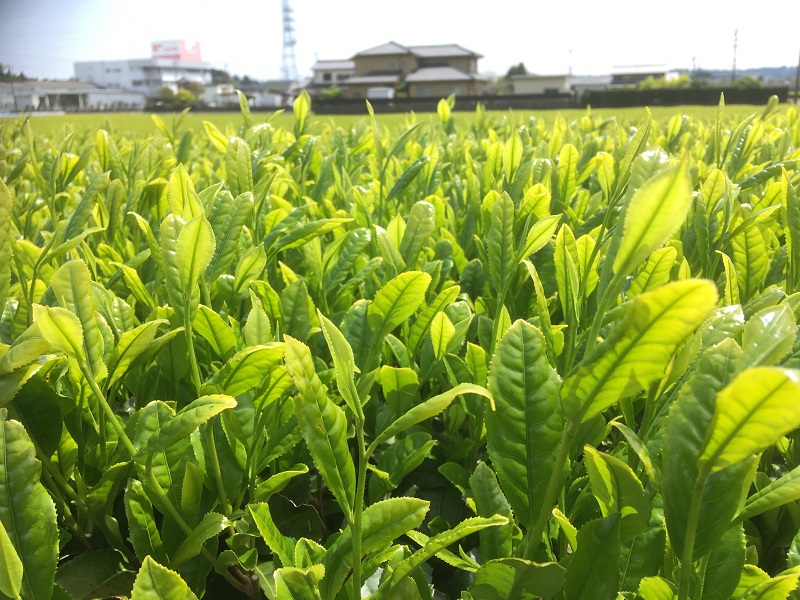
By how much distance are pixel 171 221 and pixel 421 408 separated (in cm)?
45

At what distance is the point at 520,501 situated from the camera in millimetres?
671

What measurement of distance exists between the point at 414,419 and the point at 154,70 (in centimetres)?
10076

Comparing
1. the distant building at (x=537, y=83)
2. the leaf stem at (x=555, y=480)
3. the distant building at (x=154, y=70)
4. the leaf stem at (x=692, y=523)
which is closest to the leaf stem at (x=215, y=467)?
the leaf stem at (x=555, y=480)

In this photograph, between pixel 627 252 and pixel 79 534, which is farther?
pixel 79 534

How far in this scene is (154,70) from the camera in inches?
3447

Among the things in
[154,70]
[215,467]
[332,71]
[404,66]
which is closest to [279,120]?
[215,467]

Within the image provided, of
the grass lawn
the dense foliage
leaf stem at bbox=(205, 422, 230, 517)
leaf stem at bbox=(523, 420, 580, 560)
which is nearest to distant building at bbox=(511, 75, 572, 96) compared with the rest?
the grass lawn

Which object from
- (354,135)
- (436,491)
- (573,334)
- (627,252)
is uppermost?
(354,135)

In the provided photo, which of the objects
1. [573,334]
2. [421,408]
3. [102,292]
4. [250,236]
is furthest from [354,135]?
[421,408]

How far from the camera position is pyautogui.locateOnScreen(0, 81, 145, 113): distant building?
164 inches

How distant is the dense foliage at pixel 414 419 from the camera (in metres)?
0.50

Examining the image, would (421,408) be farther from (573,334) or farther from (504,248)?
(504,248)

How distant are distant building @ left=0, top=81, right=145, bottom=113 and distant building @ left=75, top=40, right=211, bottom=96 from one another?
6264 mm

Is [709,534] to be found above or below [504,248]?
below
